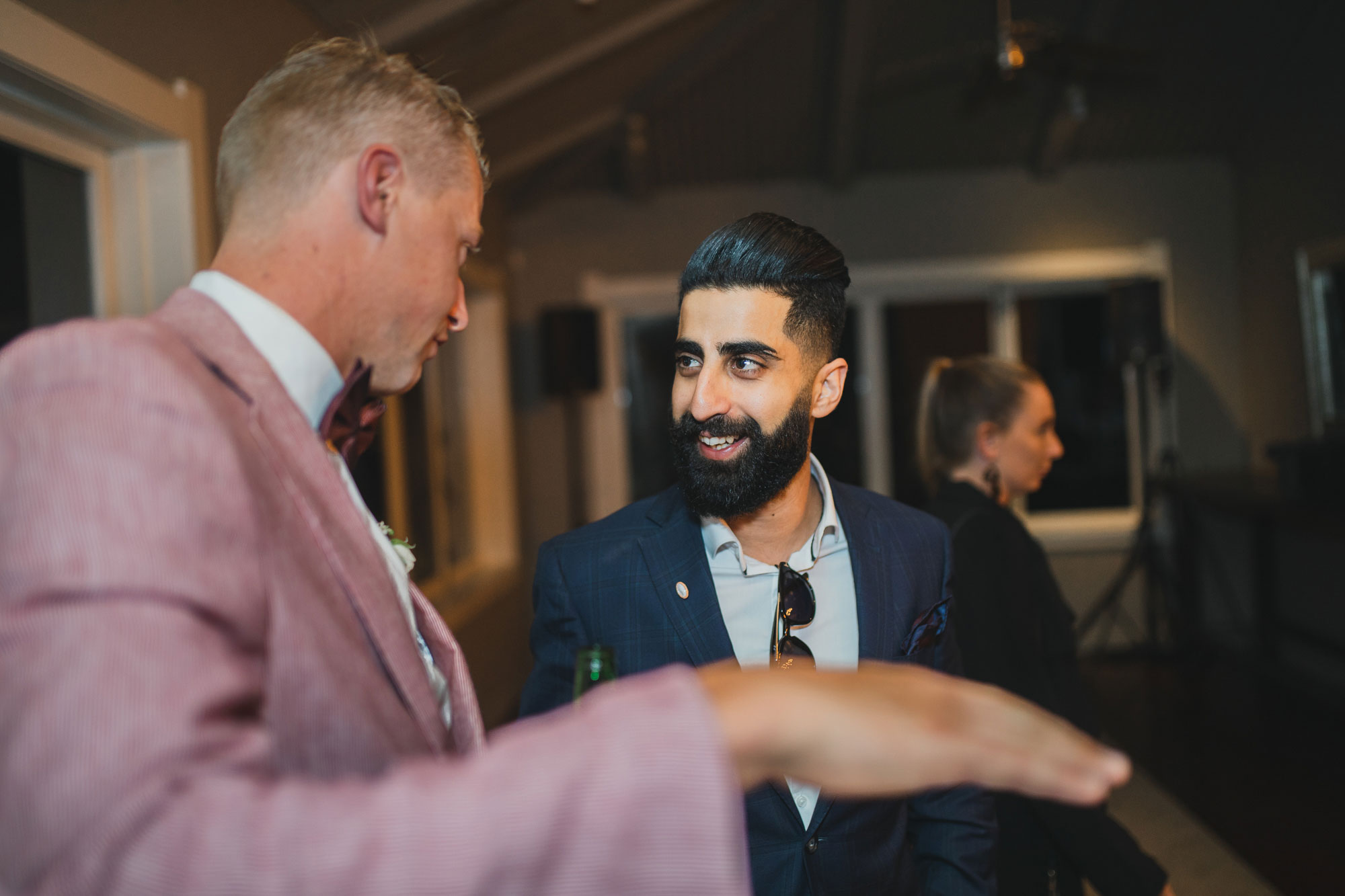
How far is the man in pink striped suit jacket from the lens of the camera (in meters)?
0.45

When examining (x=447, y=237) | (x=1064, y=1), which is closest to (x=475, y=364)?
(x=1064, y=1)

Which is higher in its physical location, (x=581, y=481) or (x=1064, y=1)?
(x=1064, y=1)

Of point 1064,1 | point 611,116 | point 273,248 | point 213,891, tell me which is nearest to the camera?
point 213,891

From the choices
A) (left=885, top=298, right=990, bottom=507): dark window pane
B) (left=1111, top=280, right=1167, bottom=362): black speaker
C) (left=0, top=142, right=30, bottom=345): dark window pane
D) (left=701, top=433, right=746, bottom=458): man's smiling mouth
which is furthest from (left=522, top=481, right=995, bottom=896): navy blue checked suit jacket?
(left=885, top=298, right=990, bottom=507): dark window pane

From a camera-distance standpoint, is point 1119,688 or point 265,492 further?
point 1119,688

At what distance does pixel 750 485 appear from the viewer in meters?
1.46

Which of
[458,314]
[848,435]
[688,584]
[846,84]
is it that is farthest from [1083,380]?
[458,314]

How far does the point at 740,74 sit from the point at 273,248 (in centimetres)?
514

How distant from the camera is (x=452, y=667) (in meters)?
0.90

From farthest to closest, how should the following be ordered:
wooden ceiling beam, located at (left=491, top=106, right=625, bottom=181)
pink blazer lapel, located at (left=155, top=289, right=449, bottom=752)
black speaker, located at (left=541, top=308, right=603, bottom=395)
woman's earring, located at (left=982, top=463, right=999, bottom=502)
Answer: black speaker, located at (left=541, top=308, right=603, bottom=395), wooden ceiling beam, located at (left=491, top=106, right=625, bottom=181), woman's earring, located at (left=982, top=463, right=999, bottom=502), pink blazer lapel, located at (left=155, top=289, right=449, bottom=752)

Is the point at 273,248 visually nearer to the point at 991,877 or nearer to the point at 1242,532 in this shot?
the point at 991,877

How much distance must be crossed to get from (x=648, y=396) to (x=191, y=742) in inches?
244

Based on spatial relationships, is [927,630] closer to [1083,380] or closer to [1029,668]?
[1029,668]

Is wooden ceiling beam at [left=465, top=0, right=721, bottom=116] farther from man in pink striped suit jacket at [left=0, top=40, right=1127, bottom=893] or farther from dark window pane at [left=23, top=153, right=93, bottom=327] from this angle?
man in pink striped suit jacket at [left=0, top=40, right=1127, bottom=893]
